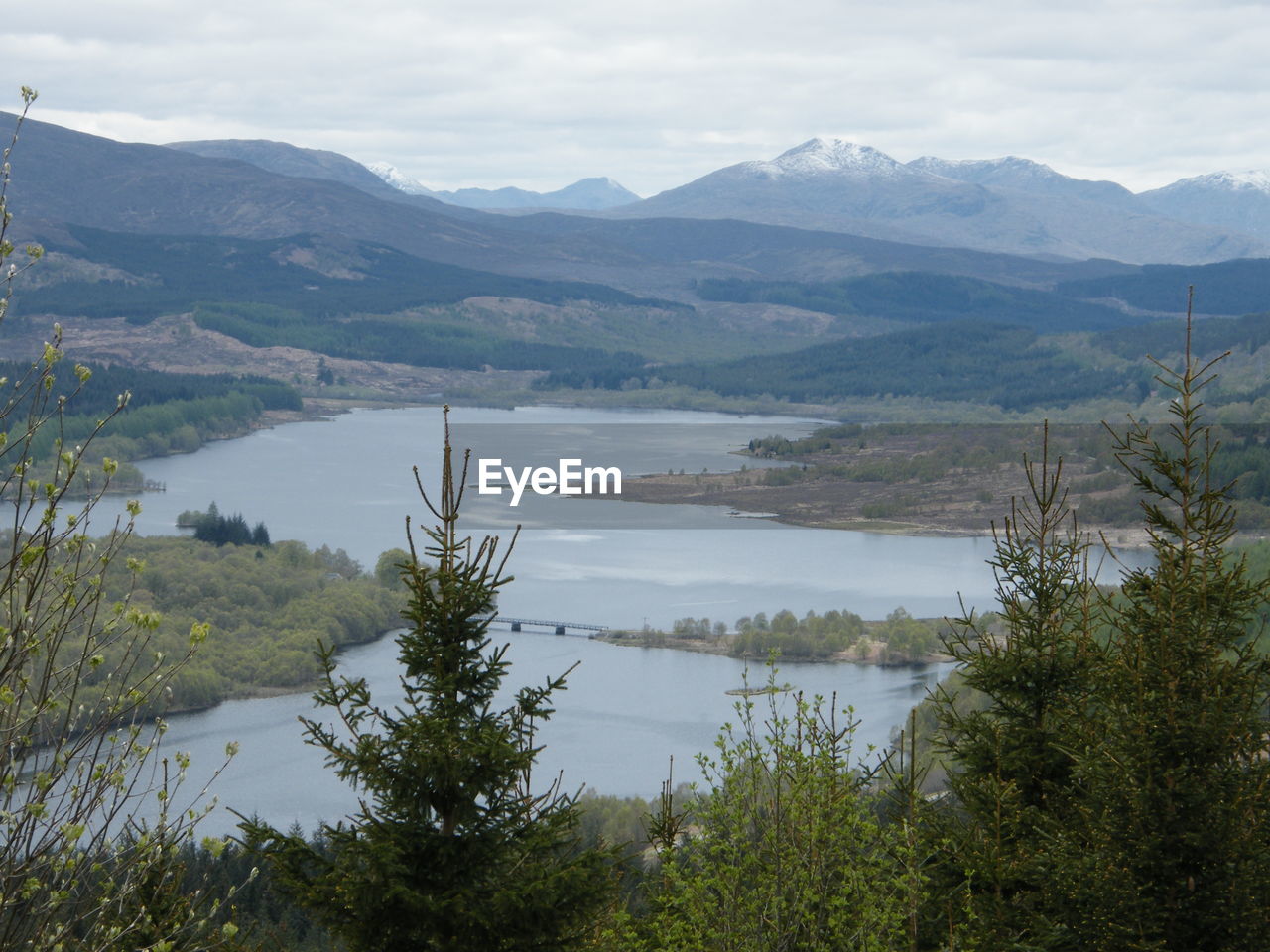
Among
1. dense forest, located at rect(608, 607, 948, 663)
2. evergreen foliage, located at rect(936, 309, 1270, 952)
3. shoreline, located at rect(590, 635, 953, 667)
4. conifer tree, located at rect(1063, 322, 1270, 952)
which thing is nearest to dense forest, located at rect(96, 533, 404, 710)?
shoreline, located at rect(590, 635, 953, 667)

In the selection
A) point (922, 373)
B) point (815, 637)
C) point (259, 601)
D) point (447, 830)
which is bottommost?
point (259, 601)

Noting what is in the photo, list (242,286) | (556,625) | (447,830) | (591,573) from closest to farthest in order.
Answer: (447,830), (556,625), (591,573), (242,286)

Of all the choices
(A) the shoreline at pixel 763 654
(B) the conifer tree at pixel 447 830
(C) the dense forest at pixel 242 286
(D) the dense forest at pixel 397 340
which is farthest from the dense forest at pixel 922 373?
(B) the conifer tree at pixel 447 830

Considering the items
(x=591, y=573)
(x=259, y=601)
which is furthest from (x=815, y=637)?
(x=259, y=601)

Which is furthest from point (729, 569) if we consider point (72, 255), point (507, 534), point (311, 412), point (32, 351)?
point (72, 255)

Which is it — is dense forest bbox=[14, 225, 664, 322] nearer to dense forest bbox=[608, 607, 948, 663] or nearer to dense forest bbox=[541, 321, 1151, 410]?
dense forest bbox=[541, 321, 1151, 410]

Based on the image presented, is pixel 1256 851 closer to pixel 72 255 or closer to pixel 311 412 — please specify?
pixel 311 412

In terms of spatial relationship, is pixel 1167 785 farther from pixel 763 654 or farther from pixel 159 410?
pixel 159 410
